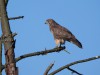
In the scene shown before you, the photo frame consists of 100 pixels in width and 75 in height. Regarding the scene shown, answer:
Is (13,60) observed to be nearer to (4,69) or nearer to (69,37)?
(4,69)

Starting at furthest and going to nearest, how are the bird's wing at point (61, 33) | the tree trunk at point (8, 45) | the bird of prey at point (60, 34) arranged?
the bird's wing at point (61, 33)
the bird of prey at point (60, 34)
the tree trunk at point (8, 45)

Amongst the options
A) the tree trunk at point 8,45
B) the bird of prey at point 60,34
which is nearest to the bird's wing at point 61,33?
the bird of prey at point 60,34

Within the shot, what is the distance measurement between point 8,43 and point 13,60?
0.19m

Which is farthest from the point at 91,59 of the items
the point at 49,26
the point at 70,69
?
the point at 49,26

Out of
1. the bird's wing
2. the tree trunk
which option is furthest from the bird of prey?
the tree trunk

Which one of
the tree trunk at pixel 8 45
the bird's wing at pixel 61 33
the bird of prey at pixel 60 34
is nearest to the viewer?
the tree trunk at pixel 8 45

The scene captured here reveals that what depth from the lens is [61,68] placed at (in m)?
2.91

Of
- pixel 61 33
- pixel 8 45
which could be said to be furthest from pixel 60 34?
pixel 8 45

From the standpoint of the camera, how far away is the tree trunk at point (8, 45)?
2535 mm

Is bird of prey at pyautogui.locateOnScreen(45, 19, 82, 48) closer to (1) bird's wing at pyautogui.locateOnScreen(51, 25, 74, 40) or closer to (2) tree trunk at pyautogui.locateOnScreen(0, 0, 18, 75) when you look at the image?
(1) bird's wing at pyautogui.locateOnScreen(51, 25, 74, 40)

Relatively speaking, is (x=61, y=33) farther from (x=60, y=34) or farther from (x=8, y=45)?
(x=8, y=45)

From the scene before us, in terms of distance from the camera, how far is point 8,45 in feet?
8.85

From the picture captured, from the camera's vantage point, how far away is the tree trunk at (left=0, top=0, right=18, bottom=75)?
2.53 m

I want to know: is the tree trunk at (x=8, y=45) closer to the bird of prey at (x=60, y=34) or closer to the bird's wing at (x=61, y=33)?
the bird of prey at (x=60, y=34)
